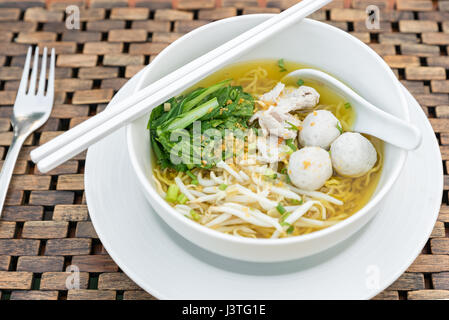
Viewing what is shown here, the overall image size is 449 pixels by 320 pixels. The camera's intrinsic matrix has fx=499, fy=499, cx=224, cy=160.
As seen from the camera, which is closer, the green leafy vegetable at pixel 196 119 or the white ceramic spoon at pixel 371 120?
the white ceramic spoon at pixel 371 120

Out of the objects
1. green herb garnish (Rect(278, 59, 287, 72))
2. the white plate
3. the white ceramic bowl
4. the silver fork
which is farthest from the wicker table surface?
green herb garnish (Rect(278, 59, 287, 72))

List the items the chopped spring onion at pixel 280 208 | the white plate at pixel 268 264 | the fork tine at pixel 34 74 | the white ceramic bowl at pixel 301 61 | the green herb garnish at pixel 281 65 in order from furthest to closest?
1. the fork tine at pixel 34 74
2. the green herb garnish at pixel 281 65
3. the chopped spring onion at pixel 280 208
4. the white plate at pixel 268 264
5. the white ceramic bowl at pixel 301 61

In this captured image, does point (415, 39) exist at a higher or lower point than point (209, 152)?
higher

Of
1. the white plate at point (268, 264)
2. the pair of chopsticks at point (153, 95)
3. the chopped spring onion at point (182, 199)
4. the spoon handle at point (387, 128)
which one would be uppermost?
the pair of chopsticks at point (153, 95)

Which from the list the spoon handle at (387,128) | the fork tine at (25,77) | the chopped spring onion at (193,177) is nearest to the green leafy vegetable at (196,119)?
the chopped spring onion at (193,177)

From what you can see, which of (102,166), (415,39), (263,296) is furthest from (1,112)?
(415,39)

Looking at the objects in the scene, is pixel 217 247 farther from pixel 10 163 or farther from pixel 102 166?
pixel 10 163

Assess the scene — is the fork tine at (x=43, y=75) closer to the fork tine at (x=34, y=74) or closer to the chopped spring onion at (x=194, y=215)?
the fork tine at (x=34, y=74)
